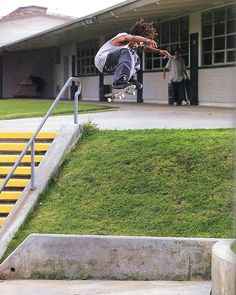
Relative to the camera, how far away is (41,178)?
8859mm

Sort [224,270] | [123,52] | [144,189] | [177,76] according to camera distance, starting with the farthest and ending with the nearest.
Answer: [177,76] → [123,52] → [144,189] → [224,270]

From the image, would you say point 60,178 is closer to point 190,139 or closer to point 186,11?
point 190,139

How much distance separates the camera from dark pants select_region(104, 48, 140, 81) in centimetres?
1211

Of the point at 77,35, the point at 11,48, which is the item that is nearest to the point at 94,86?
the point at 77,35

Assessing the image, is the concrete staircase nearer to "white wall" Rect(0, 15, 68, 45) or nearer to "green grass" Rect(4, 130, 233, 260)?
"green grass" Rect(4, 130, 233, 260)

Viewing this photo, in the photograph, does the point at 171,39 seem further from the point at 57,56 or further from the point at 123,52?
the point at 57,56

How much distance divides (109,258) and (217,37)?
13.3m

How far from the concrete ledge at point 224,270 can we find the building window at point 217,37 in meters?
13.4

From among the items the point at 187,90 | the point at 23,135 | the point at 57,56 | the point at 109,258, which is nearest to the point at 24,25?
the point at 57,56

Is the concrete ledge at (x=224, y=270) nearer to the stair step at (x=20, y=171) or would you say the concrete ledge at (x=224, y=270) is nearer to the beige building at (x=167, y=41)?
the stair step at (x=20, y=171)

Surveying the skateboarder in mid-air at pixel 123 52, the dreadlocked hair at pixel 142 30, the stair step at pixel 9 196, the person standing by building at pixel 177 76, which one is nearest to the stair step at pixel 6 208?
the stair step at pixel 9 196

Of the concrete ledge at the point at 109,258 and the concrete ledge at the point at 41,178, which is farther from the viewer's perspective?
the concrete ledge at the point at 41,178

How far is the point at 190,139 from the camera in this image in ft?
30.1

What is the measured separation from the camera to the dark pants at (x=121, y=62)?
477 inches
